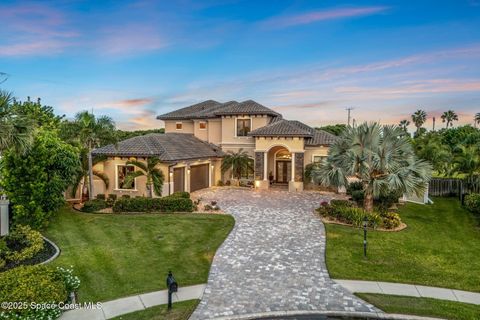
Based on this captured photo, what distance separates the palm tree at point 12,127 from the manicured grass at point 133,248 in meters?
4.49

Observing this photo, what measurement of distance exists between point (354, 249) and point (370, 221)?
3.78 meters

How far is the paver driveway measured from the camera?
8633 mm

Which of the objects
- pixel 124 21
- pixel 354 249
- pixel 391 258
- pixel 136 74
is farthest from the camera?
pixel 136 74

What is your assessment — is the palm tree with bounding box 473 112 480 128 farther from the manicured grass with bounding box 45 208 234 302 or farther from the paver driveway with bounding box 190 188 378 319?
the manicured grass with bounding box 45 208 234 302

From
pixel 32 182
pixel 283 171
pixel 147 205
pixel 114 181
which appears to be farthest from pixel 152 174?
pixel 283 171

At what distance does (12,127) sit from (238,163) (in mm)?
20518

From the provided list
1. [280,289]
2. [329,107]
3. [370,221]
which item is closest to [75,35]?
[280,289]

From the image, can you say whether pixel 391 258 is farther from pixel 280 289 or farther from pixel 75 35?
pixel 75 35

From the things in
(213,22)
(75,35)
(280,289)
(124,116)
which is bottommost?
(280,289)

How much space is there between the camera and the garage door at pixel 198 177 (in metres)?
27.0

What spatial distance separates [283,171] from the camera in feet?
103

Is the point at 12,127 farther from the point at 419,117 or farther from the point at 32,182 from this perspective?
the point at 419,117

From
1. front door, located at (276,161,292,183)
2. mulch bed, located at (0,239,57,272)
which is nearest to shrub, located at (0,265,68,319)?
mulch bed, located at (0,239,57,272)

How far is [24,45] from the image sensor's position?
18.3m
